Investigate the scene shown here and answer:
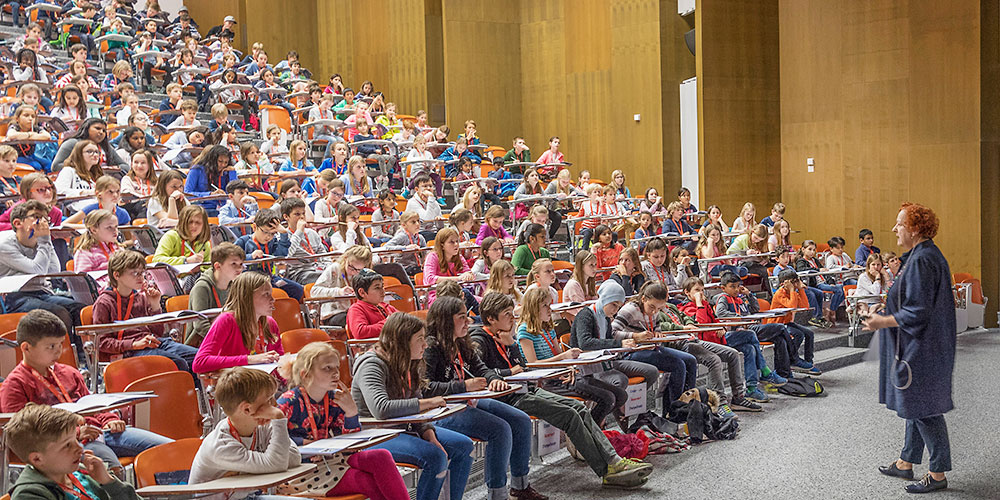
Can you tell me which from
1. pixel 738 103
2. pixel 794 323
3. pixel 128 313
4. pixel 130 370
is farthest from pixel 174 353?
pixel 738 103

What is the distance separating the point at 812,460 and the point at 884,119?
7838mm

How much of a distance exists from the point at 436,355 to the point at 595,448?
0.95 meters

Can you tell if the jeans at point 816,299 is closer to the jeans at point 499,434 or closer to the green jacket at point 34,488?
the jeans at point 499,434

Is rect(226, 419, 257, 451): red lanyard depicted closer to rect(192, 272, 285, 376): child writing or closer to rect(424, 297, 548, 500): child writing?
rect(192, 272, 285, 376): child writing

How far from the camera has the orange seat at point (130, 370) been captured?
371 cm

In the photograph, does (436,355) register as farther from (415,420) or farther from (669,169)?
(669,169)

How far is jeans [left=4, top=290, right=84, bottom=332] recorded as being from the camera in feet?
15.7

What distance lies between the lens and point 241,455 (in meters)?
2.91

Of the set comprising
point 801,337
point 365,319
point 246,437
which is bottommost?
point 801,337

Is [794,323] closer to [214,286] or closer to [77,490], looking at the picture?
[214,286]

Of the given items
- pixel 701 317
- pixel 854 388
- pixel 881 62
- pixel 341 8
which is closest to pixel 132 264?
pixel 701 317

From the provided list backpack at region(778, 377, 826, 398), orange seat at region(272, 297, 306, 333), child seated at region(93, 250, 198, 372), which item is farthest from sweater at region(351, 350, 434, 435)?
backpack at region(778, 377, 826, 398)

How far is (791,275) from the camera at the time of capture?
8.21m

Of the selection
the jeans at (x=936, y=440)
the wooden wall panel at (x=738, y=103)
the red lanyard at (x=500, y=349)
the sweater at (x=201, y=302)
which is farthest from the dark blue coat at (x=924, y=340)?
the wooden wall panel at (x=738, y=103)
